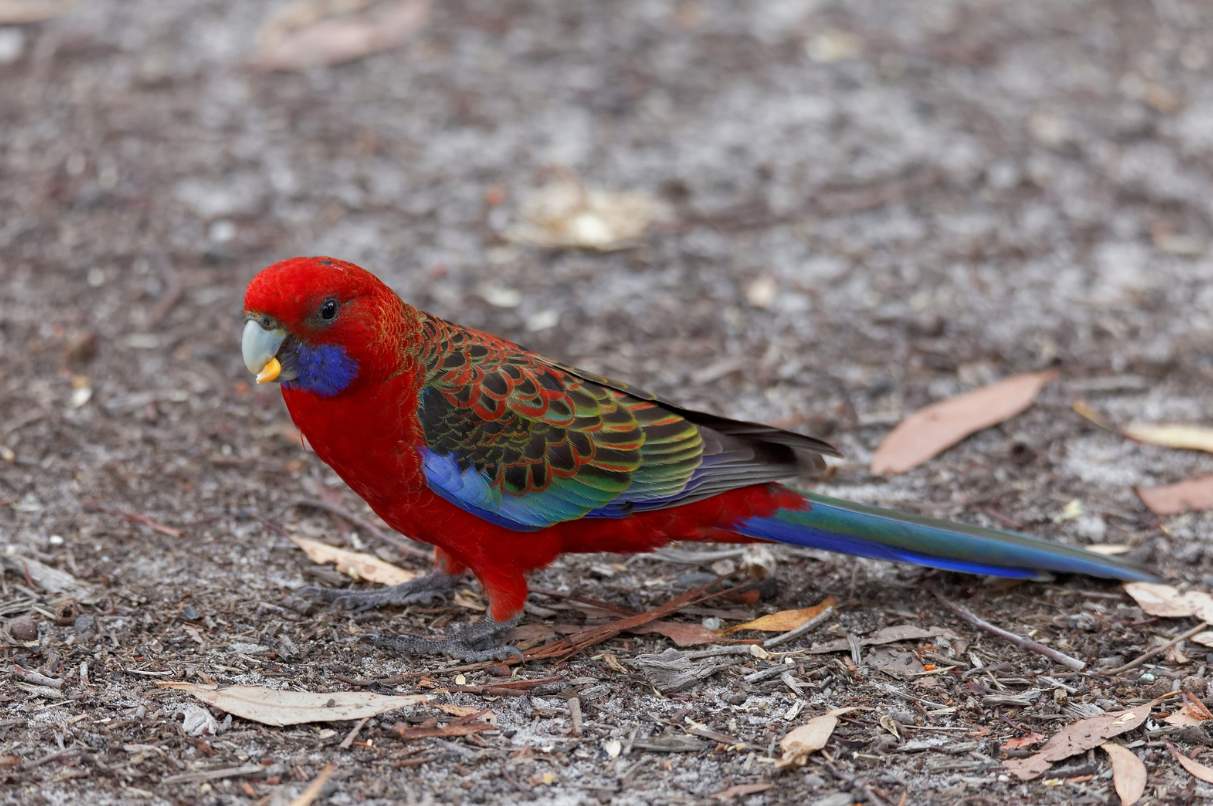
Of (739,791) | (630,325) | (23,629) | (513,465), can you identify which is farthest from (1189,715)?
(23,629)

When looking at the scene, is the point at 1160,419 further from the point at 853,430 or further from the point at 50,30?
the point at 50,30

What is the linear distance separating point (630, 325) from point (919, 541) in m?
2.26

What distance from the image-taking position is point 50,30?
839cm

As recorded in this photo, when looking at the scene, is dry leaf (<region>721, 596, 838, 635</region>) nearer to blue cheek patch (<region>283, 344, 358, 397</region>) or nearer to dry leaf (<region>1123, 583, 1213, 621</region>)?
dry leaf (<region>1123, 583, 1213, 621</region>)

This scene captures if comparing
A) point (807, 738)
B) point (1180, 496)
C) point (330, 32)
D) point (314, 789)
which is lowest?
point (1180, 496)

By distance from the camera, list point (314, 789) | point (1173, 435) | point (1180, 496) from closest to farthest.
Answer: point (314, 789), point (1180, 496), point (1173, 435)

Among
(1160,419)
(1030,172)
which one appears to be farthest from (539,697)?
(1030,172)

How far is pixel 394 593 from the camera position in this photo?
452 cm

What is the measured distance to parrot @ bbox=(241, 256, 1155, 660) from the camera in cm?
392

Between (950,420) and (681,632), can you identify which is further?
(950,420)

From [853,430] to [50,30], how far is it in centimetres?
569

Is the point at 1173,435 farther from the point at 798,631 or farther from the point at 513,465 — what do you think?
the point at 513,465

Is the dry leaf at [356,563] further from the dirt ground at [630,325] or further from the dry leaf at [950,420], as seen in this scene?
the dry leaf at [950,420]

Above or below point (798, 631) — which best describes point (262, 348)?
above
